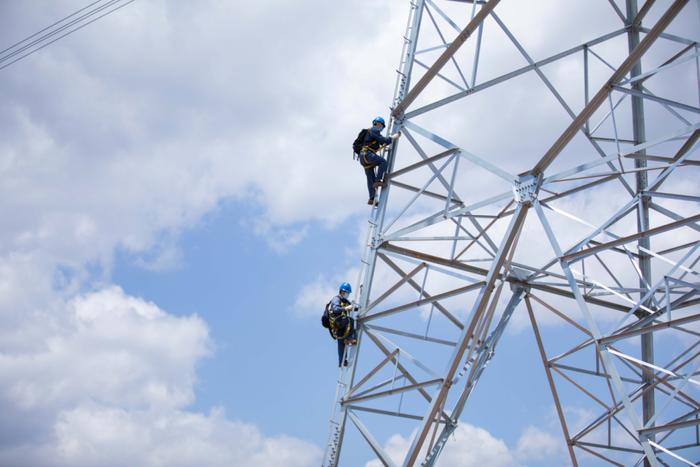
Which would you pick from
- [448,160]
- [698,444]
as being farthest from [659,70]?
[698,444]

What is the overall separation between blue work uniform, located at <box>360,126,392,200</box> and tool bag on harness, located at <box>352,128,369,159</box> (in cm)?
7

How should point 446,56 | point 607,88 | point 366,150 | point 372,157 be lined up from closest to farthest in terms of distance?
point 607,88
point 446,56
point 372,157
point 366,150

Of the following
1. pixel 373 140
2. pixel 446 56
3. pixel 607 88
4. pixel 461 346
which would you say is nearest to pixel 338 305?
pixel 461 346

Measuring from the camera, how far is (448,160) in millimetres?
18156

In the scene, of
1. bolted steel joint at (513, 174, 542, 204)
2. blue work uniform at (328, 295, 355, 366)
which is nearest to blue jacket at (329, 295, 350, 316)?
blue work uniform at (328, 295, 355, 366)

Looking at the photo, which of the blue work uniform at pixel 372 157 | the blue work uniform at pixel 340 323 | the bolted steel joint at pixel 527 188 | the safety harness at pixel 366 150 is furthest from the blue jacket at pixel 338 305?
the bolted steel joint at pixel 527 188

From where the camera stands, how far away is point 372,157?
63.3 feet

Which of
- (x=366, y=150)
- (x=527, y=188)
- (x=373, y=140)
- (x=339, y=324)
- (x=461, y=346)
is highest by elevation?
(x=373, y=140)

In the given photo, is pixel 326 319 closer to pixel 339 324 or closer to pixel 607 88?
pixel 339 324

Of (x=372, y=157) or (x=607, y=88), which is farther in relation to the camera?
(x=372, y=157)

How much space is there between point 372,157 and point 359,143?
2.00 feet

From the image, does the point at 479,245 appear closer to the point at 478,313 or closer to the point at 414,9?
the point at 478,313

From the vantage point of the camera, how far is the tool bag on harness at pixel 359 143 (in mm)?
19595

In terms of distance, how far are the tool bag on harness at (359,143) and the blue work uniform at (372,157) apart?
0.07 metres
